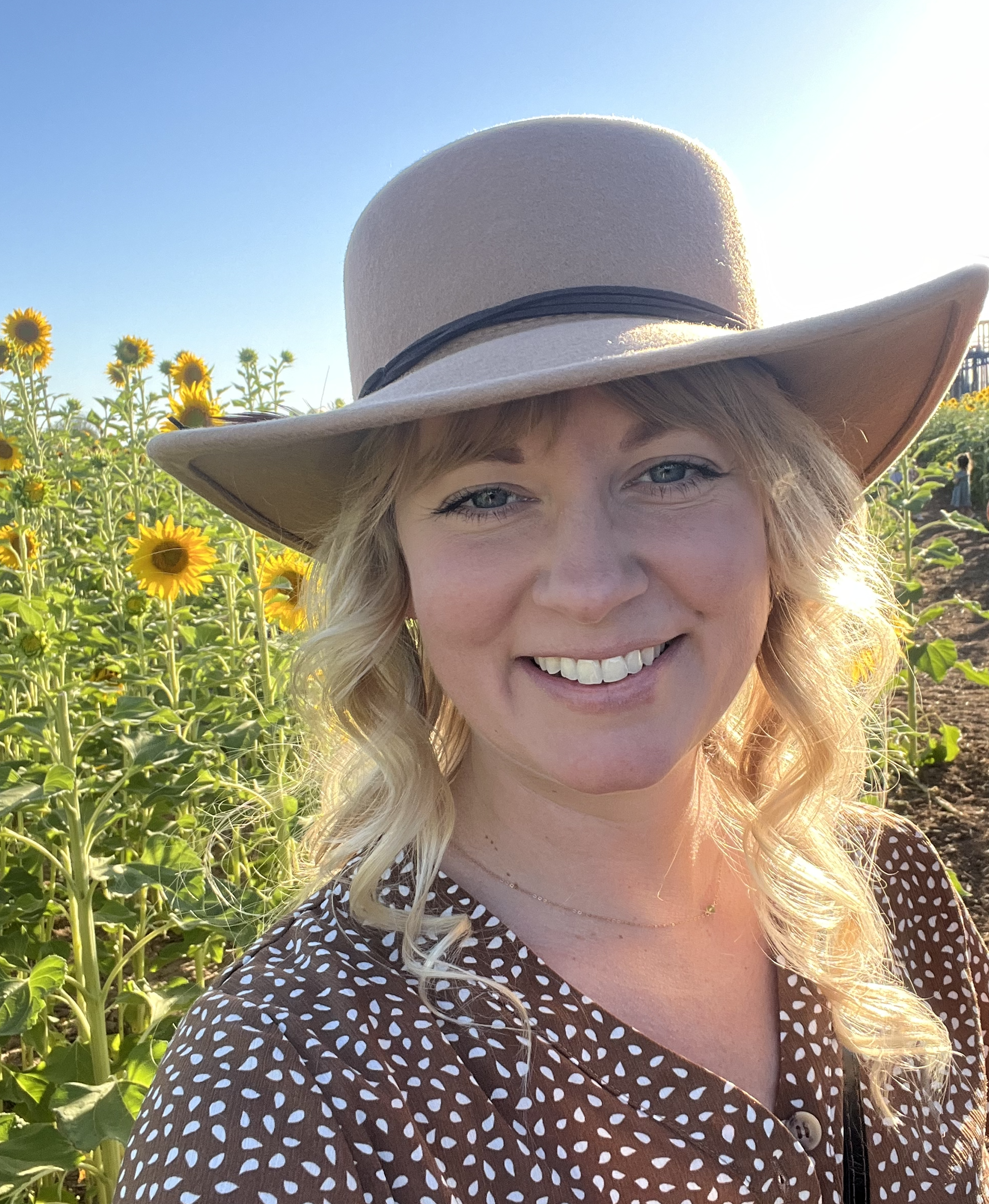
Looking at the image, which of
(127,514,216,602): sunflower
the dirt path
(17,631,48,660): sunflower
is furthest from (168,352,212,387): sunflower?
the dirt path

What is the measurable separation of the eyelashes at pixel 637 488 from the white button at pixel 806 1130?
2.44ft

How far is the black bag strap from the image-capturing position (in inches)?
48.4

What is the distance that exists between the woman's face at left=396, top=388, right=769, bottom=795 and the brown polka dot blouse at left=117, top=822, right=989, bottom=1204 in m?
0.26

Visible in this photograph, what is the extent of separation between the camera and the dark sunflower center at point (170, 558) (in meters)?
3.66

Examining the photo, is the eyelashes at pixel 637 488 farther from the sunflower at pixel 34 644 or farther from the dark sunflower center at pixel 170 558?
the dark sunflower center at pixel 170 558

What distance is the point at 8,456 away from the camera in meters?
5.53

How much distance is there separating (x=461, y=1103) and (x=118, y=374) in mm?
6340

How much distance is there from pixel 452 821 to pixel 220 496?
53 centimetres

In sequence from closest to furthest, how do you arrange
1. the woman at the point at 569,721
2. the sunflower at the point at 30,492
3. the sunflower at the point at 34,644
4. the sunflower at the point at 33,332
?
the woman at the point at 569,721 < the sunflower at the point at 34,644 < the sunflower at the point at 30,492 < the sunflower at the point at 33,332

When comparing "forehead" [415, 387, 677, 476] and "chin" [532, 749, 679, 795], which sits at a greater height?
"forehead" [415, 387, 677, 476]

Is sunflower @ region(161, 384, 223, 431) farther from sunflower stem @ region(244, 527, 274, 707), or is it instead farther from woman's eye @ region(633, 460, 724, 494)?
woman's eye @ region(633, 460, 724, 494)

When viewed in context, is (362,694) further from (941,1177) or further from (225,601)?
(225,601)

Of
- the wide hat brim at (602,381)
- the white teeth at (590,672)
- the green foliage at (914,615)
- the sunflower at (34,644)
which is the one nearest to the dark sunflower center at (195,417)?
the sunflower at (34,644)

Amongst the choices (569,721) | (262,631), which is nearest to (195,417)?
(262,631)
